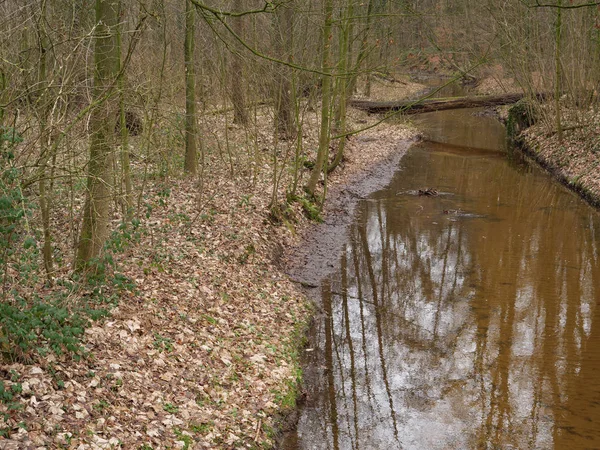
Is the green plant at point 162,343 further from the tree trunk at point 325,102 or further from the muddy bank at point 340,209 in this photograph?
the tree trunk at point 325,102

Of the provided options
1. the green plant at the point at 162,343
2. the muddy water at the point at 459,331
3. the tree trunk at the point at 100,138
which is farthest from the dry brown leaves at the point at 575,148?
the tree trunk at the point at 100,138

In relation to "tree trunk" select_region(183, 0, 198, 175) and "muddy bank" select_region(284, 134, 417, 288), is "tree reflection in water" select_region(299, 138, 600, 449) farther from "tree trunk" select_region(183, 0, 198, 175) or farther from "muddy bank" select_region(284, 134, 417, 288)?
"tree trunk" select_region(183, 0, 198, 175)

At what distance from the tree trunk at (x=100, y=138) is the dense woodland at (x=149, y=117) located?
3 centimetres

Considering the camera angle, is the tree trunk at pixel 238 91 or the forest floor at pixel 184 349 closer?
the forest floor at pixel 184 349

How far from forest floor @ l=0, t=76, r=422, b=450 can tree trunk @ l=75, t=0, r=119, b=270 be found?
628 mm

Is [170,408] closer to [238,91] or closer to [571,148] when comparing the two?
[238,91]

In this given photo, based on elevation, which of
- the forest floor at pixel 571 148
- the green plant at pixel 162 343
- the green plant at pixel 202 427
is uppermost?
the forest floor at pixel 571 148

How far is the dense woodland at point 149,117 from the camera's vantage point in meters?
6.39

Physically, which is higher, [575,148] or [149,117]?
[149,117]

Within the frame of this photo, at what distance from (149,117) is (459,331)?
7449 millimetres

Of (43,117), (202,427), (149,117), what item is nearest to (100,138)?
(43,117)

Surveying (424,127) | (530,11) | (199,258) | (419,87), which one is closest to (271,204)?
(199,258)

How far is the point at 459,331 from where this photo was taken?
10.3 metres

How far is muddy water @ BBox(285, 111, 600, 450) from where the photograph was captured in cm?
766
